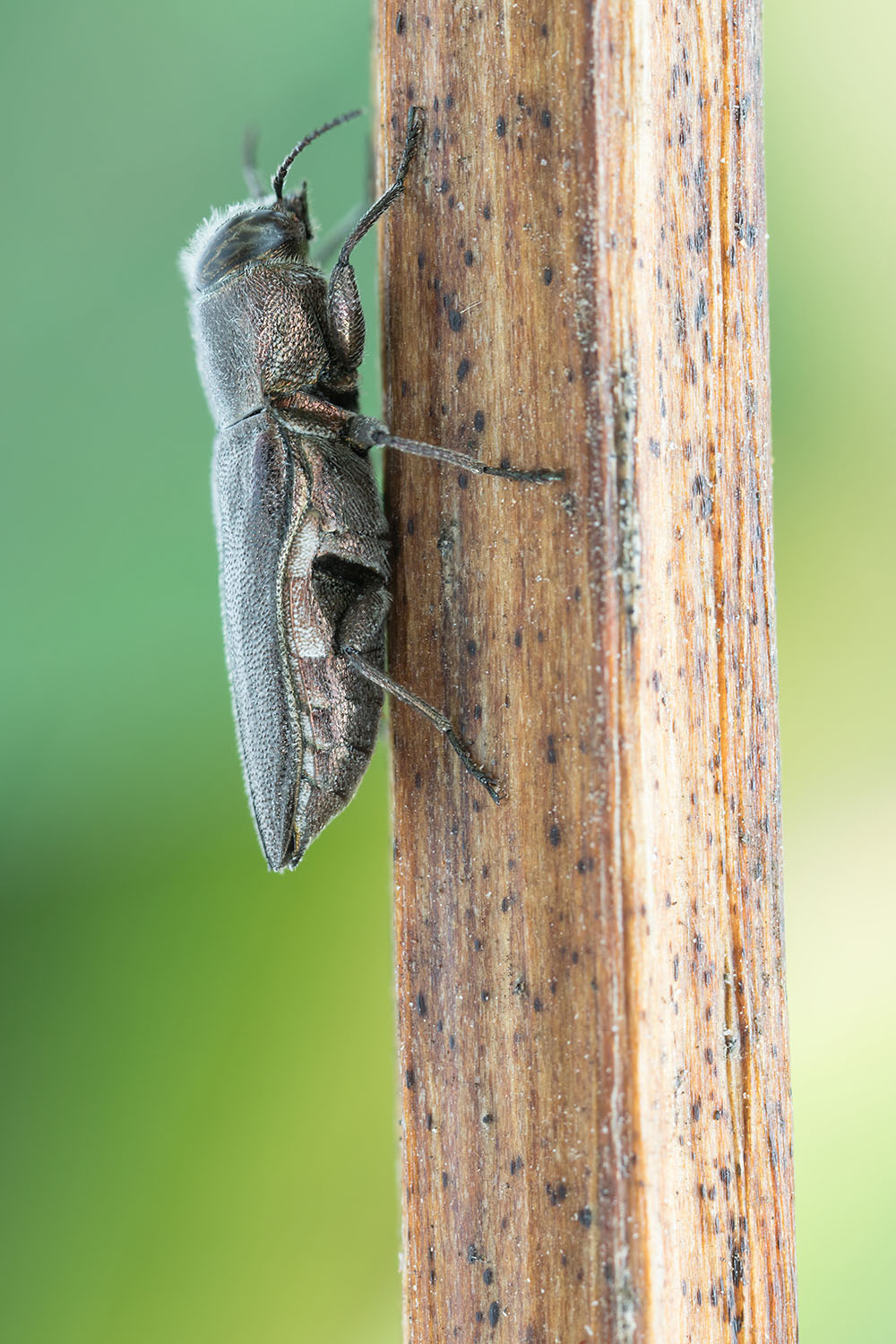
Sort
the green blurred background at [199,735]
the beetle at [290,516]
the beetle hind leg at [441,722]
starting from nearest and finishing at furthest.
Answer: the beetle hind leg at [441,722], the beetle at [290,516], the green blurred background at [199,735]

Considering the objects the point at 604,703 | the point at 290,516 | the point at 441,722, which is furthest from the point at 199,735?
the point at 604,703

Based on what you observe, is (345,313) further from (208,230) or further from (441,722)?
(441,722)

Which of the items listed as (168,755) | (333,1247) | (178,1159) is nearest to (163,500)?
(168,755)

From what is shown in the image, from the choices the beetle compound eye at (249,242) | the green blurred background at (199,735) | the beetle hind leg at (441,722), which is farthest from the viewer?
the green blurred background at (199,735)

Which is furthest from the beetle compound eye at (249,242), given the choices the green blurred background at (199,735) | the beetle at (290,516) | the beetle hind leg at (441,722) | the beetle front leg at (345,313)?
the beetle hind leg at (441,722)

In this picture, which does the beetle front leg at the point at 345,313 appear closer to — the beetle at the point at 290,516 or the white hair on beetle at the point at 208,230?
the beetle at the point at 290,516

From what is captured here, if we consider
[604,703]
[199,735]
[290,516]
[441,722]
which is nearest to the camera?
[604,703]
